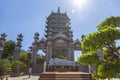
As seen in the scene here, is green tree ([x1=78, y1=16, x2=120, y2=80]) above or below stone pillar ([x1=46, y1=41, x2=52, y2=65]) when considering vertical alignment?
below

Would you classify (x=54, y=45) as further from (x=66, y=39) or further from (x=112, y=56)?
(x=112, y=56)

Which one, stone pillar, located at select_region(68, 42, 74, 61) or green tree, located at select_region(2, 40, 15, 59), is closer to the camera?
stone pillar, located at select_region(68, 42, 74, 61)

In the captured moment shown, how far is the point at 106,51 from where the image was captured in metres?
6.53

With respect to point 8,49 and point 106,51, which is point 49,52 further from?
point 106,51

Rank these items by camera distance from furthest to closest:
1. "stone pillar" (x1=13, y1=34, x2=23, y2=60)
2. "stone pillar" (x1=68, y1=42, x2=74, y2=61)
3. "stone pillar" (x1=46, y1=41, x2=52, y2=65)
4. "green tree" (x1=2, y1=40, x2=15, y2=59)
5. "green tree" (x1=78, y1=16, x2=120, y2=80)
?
"green tree" (x1=2, y1=40, x2=15, y2=59) → "stone pillar" (x1=68, y1=42, x2=74, y2=61) → "stone pillar" (x1=46, y1=41, x2=52, y2=65) → "stone pillar" (x1=13, y1=34, x2=23, y2=60) → "green tree" (x1=78, y1=16, x2=120, y2=80)

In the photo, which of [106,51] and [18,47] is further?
[18,47]

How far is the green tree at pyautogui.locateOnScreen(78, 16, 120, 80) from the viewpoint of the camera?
5.10 metres

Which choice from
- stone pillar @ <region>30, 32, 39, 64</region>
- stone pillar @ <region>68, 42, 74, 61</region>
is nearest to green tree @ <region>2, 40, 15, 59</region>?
stone pillar @ <region>30, 32, 39, 64</region>

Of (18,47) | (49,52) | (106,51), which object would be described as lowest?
A: (106,51)

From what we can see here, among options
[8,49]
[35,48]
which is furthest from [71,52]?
[8,49]

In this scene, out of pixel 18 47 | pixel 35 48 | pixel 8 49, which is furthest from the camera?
pixel 8 49

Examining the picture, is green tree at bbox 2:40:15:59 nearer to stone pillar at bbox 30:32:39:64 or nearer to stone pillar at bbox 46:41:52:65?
stone pillar at bbox 30:32:39:64

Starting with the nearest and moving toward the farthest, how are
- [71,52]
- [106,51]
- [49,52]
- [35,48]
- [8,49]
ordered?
1. [106,51]
2. [49,52]
3. [71,52]
4. [35,48]
5. [8,49]

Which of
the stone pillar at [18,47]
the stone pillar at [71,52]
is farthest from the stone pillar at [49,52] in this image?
the stone pillar at [18,47]
